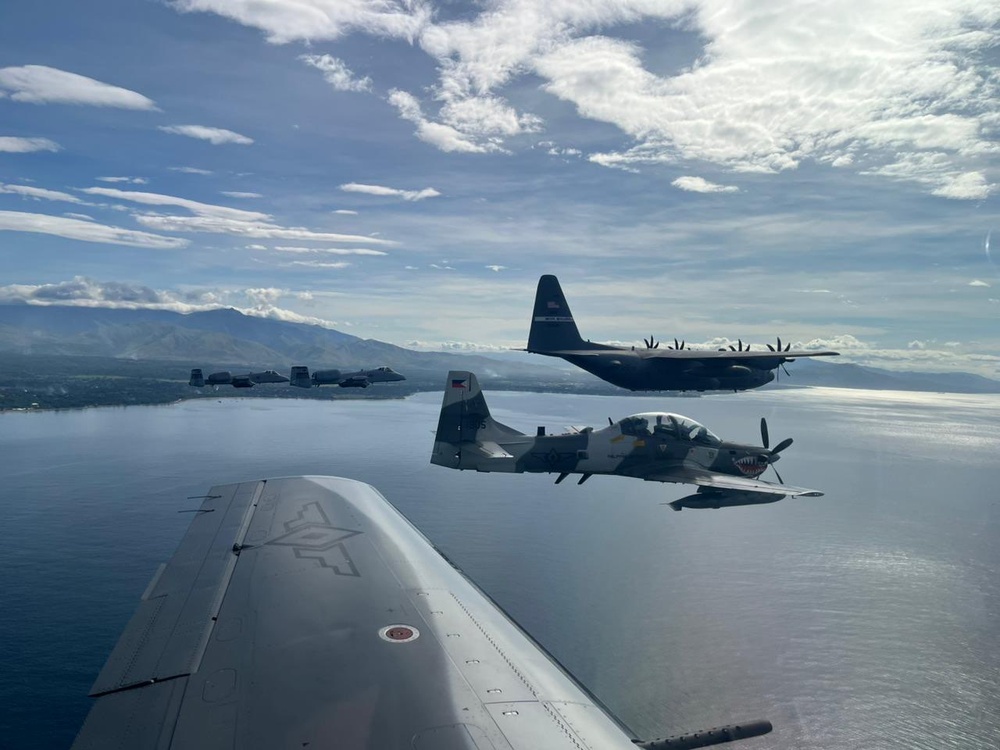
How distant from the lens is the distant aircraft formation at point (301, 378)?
171 feet

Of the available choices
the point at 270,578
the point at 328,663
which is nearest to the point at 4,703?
the point at 270,578

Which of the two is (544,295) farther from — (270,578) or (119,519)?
(119,519)

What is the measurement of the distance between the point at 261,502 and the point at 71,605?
38109 mm

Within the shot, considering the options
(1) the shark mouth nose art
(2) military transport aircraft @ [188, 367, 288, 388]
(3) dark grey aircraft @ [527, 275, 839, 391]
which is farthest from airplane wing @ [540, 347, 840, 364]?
(2) military transport aircraft @ [188, 367, 288, 388]

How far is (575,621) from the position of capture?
51.0m

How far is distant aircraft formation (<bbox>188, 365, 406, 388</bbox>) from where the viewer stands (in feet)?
171

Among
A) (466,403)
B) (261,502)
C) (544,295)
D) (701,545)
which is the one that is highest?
(544,295)

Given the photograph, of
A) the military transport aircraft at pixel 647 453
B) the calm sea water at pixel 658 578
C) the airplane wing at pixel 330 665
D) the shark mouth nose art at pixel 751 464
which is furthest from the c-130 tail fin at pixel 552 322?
the calm sea water at pixel 658 578

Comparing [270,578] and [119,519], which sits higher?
[270,578]

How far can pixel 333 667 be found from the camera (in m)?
12.7

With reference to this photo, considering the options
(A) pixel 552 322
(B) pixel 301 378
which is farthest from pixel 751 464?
(B) pixel 301 378

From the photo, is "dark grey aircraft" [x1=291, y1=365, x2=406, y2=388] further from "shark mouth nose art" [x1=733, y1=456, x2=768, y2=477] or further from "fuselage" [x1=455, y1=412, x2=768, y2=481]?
"shark mouth nose art" [x1=733, y1=456, x2=768, y2=477]

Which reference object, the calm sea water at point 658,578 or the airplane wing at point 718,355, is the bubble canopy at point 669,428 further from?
the calm sea water at point 658,578

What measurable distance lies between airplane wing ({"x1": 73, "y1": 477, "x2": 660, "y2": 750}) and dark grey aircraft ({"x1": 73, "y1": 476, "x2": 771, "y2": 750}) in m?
0.04
